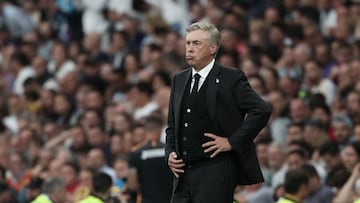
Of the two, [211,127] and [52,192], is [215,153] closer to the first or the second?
[211,127]

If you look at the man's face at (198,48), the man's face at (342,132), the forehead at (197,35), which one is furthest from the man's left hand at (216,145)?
the man's face at (342,132)

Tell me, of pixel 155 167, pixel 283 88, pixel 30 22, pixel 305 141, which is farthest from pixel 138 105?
pixel 30 22

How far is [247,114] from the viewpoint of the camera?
28.4 feet

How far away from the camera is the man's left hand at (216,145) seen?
853 centimetres

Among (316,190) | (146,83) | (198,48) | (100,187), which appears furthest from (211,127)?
(146,83)

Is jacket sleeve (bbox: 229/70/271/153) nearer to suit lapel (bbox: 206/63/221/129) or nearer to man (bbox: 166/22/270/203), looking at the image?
man (bbox: 166/22/270/203)

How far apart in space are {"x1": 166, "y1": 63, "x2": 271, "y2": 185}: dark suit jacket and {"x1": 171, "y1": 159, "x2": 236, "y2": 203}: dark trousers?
13cm

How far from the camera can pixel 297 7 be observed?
60.4 ft

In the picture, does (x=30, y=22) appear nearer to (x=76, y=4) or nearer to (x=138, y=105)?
(x=76, y=4)

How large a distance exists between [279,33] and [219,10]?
215cm

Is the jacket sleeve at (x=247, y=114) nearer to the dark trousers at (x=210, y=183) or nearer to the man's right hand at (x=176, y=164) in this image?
the dark trousers at (x=210, y=183)

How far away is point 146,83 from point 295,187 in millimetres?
5880

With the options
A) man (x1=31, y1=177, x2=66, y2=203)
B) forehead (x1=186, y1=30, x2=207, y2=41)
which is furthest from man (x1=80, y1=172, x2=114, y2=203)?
forehead (x1=186, y1=30, x2=207, y2=41)

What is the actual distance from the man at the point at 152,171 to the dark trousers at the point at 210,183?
3340 mm
